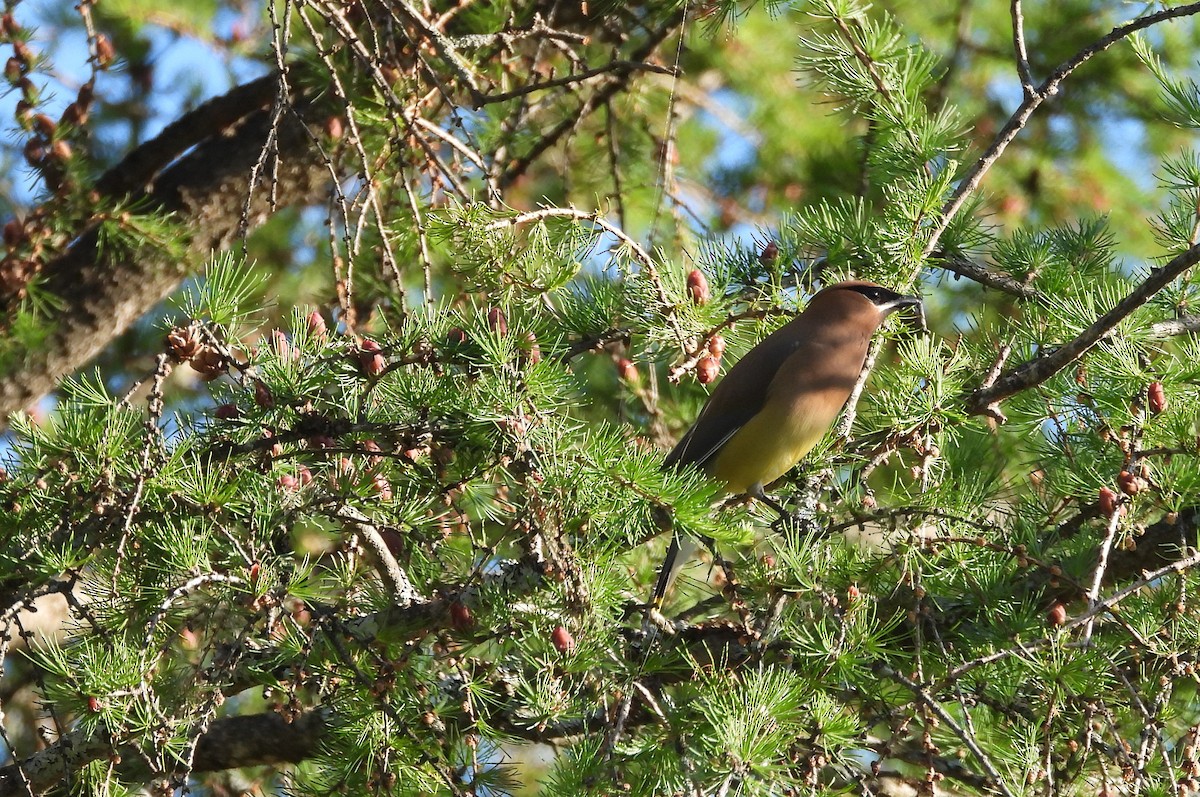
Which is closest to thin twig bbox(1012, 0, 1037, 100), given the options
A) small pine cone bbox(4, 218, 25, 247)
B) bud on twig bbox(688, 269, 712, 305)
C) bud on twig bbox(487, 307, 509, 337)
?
bud on twig bbox(688, 269, 712, 305)

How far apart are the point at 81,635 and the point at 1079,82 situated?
5.00m

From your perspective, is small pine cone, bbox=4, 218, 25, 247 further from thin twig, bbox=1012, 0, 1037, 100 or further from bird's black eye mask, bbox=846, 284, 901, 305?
thin twig, bbox=1012, 0, 1037, 100

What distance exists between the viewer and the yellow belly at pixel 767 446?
347 centimetres

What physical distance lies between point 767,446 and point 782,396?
153 mm

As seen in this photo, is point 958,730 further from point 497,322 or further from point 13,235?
point 13,235

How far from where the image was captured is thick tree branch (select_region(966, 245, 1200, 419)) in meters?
2.49

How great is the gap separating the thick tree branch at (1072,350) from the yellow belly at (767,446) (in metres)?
0.62

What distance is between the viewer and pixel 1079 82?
5.87 metres

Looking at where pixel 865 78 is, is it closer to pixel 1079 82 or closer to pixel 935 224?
pixel 935 224

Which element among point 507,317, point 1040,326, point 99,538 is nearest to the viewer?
point 99,538

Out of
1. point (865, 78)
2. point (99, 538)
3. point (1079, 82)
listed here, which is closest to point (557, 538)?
point (99, 538)

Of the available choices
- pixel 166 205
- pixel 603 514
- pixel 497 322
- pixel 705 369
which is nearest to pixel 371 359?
pixel 497 322

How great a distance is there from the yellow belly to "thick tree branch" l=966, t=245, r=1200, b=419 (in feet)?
2.05

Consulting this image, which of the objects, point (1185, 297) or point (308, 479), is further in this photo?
→ point (1185, 297)
